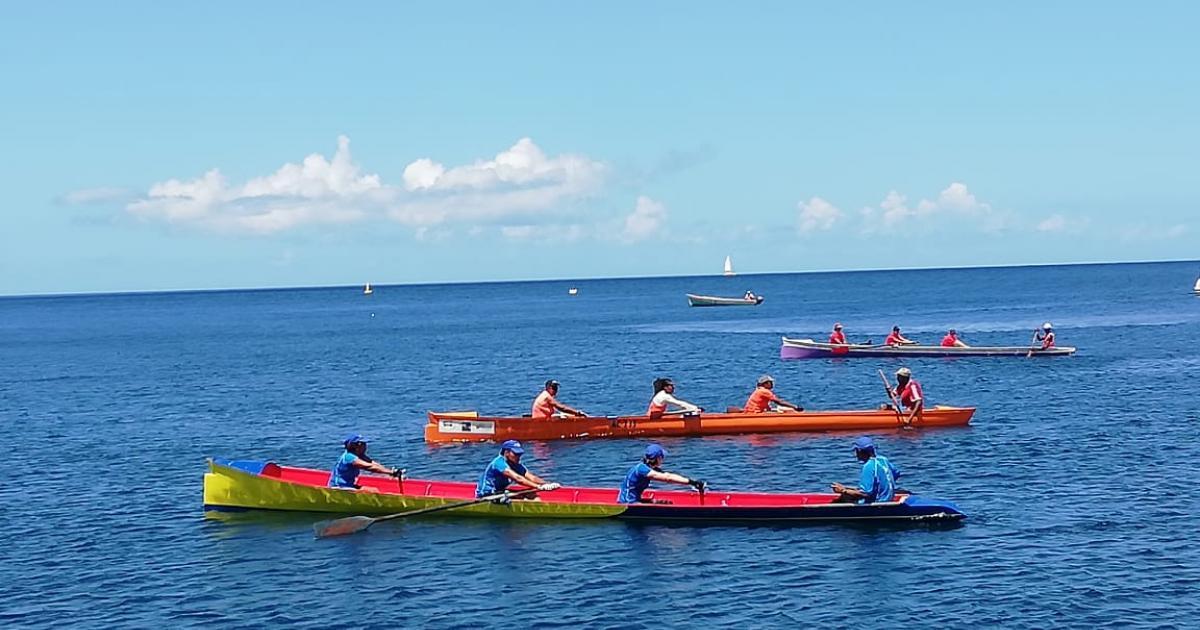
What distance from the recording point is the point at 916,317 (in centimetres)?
13712

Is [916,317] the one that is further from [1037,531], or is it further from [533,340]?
[1037,531]

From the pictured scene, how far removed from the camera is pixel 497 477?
3031 cm

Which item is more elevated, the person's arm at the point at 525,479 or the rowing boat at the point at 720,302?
→ the rowing boat at the point at 720,302

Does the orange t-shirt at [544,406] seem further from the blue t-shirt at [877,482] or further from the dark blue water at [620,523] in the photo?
the blue t-shirt at [877,482]

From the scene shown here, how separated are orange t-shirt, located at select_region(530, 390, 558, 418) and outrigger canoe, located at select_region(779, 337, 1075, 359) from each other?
34.3 m

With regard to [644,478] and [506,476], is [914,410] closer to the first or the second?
[644,478]

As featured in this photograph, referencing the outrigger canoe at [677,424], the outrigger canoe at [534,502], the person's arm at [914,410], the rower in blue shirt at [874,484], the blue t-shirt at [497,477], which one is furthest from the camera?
the outrigger canoe at [677,424]

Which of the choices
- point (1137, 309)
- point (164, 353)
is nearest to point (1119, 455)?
point (164, 353)

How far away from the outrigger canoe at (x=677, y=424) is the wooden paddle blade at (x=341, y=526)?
1472cm

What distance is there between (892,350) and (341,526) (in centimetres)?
5030

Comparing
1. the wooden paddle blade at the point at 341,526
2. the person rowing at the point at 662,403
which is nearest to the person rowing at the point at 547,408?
the person rowing at the point at 662,403

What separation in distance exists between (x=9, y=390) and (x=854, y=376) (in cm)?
5109

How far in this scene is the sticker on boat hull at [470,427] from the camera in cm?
4453

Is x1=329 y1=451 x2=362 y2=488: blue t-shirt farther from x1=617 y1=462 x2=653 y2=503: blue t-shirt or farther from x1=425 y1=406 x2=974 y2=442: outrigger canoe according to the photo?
x1=425 y1=406 x2=974 y2=442: outrigger canoe
